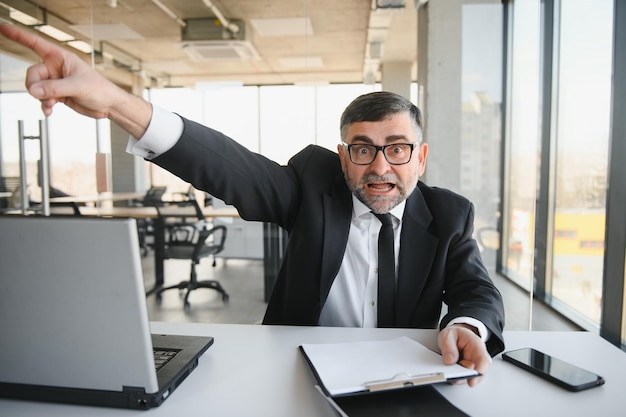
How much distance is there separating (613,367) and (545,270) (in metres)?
3.43

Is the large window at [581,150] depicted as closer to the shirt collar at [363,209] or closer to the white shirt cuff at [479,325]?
the shirt collar at [363,209]

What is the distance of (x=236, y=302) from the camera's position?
179 inches

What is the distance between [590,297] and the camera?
3295 millimetres

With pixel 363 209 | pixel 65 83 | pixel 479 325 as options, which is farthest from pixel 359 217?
pixel 65 83

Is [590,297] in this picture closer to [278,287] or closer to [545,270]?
[545,270]

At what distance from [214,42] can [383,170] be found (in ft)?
13.8

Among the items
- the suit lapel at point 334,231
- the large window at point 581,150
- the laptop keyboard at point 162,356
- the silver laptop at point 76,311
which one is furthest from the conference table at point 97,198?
the large window at point 581,150

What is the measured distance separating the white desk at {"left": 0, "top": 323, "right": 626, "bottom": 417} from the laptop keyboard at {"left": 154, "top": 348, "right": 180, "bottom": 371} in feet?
0.21

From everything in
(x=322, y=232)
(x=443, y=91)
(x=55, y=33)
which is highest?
(x=55, y=33)

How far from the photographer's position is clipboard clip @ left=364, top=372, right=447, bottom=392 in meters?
0.80

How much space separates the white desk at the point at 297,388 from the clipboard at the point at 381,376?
4cm

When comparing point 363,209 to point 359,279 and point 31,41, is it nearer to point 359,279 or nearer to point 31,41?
point 359,279

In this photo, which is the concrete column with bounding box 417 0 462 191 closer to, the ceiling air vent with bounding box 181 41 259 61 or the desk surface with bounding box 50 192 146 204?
the ceiling air vent with bounding box 181 41 259 61

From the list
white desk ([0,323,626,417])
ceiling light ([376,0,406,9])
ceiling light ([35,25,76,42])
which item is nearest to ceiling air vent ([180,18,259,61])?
ceiling light ([35,25,76,42])
